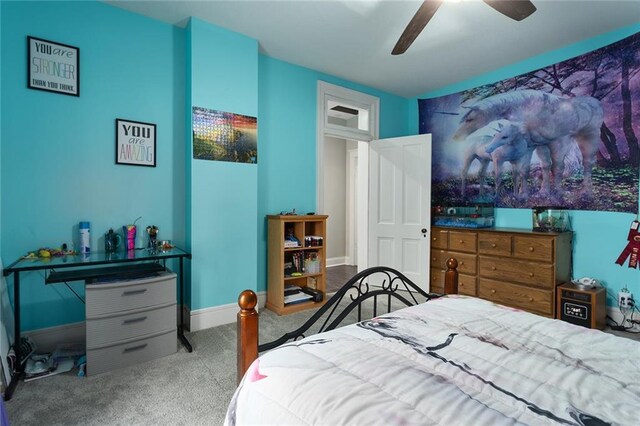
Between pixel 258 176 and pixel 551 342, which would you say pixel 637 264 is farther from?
pixel 258 176

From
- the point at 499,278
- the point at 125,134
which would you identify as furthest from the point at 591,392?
the point at 125,134

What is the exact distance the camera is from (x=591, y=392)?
33.7 inches

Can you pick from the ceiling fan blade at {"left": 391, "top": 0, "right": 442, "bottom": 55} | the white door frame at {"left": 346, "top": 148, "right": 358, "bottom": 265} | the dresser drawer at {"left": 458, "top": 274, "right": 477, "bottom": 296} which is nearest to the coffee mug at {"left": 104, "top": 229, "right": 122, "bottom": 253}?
the ceiling fan blade at {"left": 391, "top": 0, "right": 442, "bottom": 55}

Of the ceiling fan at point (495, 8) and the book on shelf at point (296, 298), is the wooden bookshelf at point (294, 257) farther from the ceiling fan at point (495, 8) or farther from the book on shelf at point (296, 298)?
the ceiling fan at point (495, 8)

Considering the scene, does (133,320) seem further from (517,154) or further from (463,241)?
(517,154)

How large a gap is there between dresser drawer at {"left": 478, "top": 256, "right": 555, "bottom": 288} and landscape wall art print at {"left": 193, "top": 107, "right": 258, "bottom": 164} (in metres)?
2.71

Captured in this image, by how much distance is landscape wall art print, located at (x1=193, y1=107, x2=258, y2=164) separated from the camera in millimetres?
2855

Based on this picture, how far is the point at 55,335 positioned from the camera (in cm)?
243

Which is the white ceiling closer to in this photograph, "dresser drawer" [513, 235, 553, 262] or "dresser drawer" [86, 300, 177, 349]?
"dresser drawer" [513, 235, 553, 262]

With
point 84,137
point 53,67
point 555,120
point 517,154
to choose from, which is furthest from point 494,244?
point 53,67

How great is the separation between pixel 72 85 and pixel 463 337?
315 cm

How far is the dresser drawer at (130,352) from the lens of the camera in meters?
2.09

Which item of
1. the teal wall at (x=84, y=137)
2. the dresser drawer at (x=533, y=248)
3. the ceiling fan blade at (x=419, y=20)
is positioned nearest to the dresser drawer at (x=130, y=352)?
the teal wall at (x=84, y=137)

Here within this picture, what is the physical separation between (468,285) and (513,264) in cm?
54
